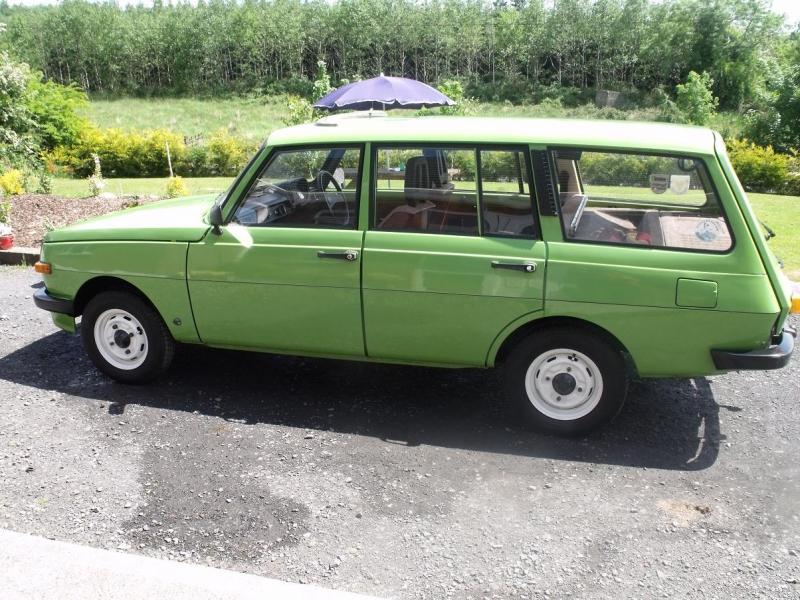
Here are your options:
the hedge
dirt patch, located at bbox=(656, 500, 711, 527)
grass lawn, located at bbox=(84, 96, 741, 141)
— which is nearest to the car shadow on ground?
dirt patch, located at bbox=(656, 500, 711, 527)

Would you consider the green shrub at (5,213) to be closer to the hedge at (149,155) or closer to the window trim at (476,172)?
the window trim at (476,172)

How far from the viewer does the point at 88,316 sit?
524 centimetres

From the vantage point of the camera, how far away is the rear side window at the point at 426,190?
4504 millimetres

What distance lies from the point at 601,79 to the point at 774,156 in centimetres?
4852

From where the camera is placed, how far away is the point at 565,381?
449 cm

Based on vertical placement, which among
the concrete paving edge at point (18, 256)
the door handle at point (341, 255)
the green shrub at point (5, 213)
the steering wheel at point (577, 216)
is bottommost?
the concrete paving edge at point (18, 256)

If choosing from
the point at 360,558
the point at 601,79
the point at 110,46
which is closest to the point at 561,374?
the point at 360,558

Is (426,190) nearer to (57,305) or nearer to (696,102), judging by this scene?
(57,305)

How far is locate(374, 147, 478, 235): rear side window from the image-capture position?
4.50 m

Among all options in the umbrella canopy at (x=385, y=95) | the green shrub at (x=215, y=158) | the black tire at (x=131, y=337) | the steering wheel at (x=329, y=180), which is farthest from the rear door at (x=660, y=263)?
the green shrub at (x=215, y=158)

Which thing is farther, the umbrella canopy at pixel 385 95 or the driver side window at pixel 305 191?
the umbrella canopy at pixel 385 95

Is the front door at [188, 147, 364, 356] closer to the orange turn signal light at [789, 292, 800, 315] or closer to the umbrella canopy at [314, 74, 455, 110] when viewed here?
the orange turn signal light at [789, 292, 800, 315]

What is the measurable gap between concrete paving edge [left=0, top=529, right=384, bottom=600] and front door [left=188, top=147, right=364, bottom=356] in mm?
1831

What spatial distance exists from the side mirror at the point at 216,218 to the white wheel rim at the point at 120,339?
966 millimetres
